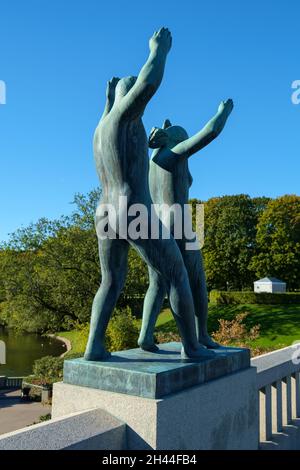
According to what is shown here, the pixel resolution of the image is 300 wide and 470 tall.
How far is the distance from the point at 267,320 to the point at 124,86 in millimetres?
27078

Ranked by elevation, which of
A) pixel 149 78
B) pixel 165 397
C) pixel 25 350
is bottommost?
pixel 25 350

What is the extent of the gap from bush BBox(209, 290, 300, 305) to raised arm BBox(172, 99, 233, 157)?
100ft

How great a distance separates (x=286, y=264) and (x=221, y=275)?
20.4 feet

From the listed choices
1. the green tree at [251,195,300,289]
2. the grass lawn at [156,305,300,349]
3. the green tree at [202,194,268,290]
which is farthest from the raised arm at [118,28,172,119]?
the green tree at [202,194,268,290]

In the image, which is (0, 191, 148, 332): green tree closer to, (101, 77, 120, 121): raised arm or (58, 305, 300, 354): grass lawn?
(58, 305, 300, 354): grass lawn

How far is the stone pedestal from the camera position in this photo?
3049mm

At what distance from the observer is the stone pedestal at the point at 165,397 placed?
10.0 feet

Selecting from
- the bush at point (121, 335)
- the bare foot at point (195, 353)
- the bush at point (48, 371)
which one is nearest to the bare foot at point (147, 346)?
the bare foot at point (195, 353)

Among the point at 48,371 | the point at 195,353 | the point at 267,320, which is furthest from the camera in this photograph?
the point at 267,320

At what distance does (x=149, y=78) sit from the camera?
3.25 meters

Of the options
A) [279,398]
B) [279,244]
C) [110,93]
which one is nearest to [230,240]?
[279,244]

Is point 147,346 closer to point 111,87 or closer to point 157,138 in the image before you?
point 157,138

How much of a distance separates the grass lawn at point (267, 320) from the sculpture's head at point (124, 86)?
20401mm

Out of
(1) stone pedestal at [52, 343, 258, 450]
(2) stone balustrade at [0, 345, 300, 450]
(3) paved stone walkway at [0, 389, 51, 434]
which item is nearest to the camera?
(2) stone balustrade at [0, 345, 300, 450]
